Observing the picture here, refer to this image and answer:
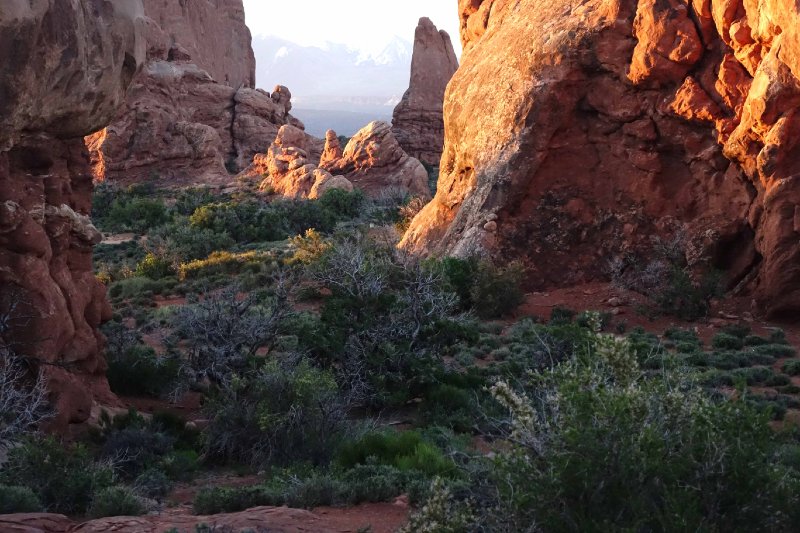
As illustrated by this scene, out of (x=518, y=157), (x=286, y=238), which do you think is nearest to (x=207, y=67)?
(x=286, y=238)

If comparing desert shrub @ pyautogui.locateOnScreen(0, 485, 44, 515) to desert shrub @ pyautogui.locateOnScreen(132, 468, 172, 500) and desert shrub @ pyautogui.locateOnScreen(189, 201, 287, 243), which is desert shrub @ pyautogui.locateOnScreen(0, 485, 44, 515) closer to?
desert shrub @ pyautogui.locateOnScreen(132, 468, 172, 500)

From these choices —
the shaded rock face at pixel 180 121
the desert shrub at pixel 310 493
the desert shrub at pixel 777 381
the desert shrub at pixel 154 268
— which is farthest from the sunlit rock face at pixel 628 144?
the shaded rock face at pixel 180 121

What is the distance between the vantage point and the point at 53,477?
6.14 meters

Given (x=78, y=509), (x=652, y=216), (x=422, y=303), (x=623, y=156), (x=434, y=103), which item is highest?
(x=434, y=103)

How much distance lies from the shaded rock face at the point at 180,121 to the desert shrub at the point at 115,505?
2692 cm

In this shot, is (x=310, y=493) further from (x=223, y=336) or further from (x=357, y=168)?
(x=357, y=168)

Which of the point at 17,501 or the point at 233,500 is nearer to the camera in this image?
the point at 17,501

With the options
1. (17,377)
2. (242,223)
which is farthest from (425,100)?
(17,377)

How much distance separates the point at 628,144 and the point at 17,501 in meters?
12.4

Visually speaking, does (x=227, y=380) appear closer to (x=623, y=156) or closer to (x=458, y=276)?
(x=458, y=276)

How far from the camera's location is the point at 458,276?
15266 millimetres

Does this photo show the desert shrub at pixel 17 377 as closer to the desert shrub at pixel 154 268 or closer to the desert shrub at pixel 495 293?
the desert shrub at pixel 495 293

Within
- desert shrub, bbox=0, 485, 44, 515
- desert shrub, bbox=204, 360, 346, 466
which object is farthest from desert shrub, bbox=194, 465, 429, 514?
desert shrub, bbox=204, 360, 346, 466

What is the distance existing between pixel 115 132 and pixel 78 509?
33.4m
